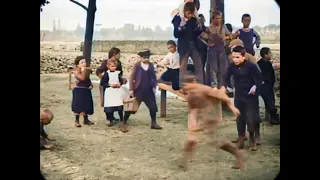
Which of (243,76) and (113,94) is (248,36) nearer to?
(243,76)

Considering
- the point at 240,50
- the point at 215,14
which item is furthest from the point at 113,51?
the point at 240,50

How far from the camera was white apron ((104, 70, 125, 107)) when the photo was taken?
315 cm

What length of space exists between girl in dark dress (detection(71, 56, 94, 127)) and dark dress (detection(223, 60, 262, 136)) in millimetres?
870

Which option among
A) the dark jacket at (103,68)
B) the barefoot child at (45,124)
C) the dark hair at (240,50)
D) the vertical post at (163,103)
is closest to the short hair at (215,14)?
the dark hair at (240,50)

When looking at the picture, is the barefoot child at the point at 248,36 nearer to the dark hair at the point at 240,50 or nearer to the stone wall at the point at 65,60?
the dark hair at the point at 240,50

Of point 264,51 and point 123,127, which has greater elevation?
point 264,51

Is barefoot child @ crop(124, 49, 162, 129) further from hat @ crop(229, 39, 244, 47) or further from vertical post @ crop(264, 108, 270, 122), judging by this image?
vertical post @ crop(264, 108, 270, 122)

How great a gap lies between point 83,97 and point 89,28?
1.47ft

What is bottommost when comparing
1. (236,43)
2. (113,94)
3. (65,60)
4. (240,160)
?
(240,160)

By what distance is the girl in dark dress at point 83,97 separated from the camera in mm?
3164

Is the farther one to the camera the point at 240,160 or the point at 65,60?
the point at 65,60

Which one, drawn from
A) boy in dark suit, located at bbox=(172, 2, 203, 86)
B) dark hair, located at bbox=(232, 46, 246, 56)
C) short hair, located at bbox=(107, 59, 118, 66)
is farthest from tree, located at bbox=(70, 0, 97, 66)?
dark hair, located at bbox=(232, 46, 246, 56)

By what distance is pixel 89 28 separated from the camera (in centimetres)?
319
